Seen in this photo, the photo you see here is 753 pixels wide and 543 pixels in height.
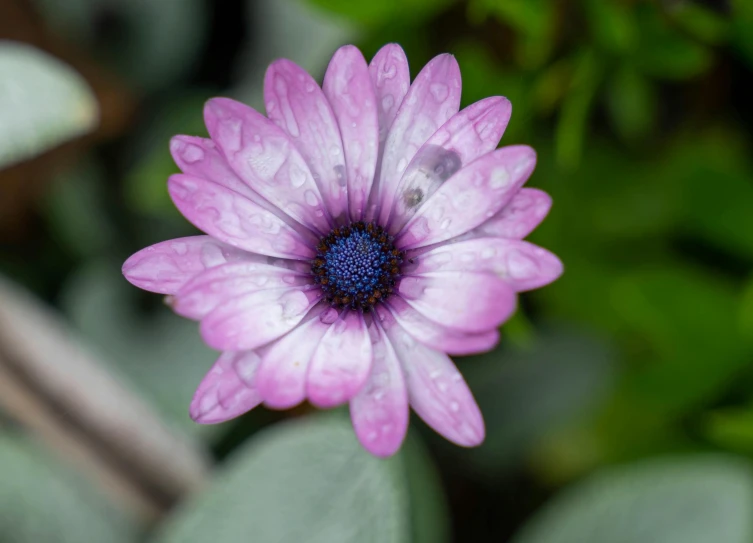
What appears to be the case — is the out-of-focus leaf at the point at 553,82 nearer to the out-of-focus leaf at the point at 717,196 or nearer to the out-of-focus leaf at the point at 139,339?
the out-of-focus leaf at the point at 717,196

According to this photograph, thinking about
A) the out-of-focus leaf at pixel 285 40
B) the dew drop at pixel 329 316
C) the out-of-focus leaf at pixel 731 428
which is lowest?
the out-of-focus leaf at pixel 731 428

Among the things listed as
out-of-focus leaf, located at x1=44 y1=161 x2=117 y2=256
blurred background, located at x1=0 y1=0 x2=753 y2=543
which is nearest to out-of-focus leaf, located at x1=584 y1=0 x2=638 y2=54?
blurred background, located at x1=0 y1=0 x2=753 y2=543

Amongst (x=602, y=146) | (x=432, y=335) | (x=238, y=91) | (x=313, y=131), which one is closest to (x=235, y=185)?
(x=313, y=131)

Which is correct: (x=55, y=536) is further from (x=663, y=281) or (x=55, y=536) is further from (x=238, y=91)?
(x=663, y=281)

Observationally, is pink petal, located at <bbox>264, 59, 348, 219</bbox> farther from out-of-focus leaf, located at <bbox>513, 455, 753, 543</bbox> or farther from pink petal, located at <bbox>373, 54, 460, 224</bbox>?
out-of-focus leaf, located at <bbox>513, 455, 753, 543</bbox>

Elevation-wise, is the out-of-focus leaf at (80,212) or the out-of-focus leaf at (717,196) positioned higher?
the out-of-focus leaf at (80,212)

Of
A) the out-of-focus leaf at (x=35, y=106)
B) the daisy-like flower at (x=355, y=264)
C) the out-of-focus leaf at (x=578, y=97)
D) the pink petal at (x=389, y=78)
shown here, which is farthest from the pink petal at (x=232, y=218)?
the out-of-focus leaf at (x=578, y=97)

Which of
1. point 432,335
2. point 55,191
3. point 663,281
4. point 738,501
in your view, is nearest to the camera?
point 432,335
